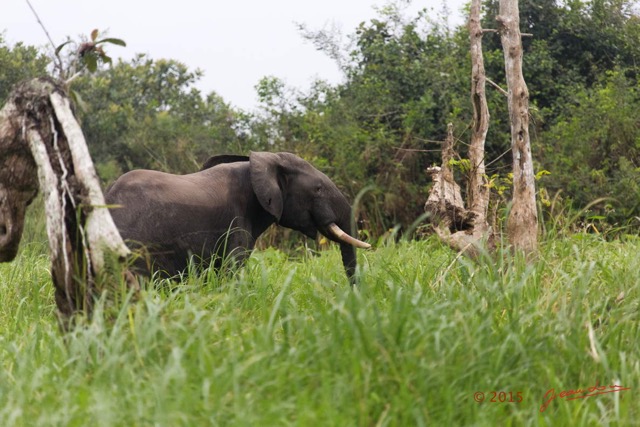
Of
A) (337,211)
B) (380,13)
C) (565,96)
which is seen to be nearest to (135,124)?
(380,13)

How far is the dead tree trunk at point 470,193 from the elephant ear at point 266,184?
1.13 m

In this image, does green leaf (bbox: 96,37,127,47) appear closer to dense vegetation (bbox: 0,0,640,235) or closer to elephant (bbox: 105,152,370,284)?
elephant (bbox: 105,152,370,284)

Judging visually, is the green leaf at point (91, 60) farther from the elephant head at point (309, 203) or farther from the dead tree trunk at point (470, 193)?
the dead tree trunk at point (470, 193)

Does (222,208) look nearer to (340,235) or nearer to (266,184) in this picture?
(266,184)

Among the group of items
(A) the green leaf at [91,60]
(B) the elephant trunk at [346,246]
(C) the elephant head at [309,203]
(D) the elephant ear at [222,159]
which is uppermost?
(A) the green leaf at [91,60]

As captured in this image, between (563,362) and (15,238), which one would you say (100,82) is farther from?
(563,362)

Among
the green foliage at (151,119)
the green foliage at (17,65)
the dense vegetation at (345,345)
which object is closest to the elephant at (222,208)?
the dense vegetation at (345,345)

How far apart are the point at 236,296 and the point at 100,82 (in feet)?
52.4

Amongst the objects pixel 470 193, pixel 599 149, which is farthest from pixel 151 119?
pixel 470 193

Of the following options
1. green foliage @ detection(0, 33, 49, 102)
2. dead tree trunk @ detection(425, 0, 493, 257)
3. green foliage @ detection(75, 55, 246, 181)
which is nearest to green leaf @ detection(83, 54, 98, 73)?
dead tree trunk @ detection(425, 0, 493, 257)

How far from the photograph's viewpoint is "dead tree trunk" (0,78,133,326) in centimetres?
443

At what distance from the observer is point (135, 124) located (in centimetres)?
1947

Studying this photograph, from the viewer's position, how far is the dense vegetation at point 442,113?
13164mm

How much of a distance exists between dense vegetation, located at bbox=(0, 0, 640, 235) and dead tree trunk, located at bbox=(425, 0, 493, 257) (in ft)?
17.0
